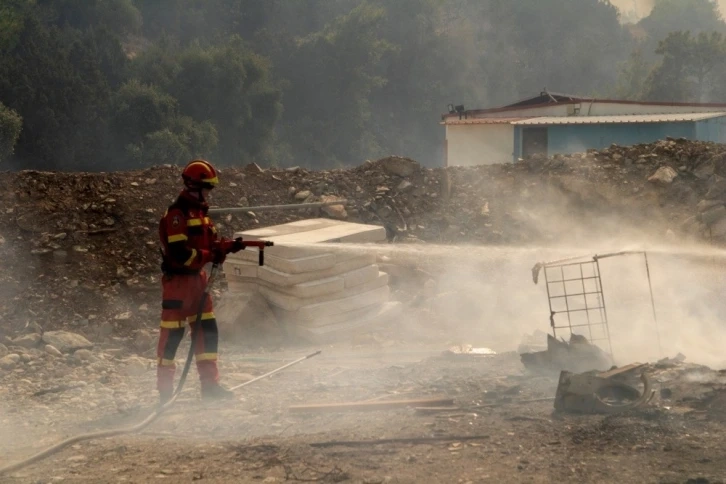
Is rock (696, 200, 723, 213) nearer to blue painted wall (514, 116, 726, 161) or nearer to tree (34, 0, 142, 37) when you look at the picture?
blue painted wall (514, 116, 726, 161)

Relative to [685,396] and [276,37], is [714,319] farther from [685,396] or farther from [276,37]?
[276,37]

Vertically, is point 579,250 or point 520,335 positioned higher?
point 579,250

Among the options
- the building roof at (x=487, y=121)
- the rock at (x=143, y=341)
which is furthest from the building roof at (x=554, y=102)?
the rock at (x=143, y=341)

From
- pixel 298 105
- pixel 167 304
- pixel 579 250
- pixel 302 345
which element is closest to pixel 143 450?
pixel 167 304

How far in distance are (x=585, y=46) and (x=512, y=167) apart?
6242 cm

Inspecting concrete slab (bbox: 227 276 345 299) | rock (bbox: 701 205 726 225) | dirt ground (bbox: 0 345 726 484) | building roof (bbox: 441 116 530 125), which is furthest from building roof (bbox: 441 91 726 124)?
dirt ground (bbox: 0 345 726 484)

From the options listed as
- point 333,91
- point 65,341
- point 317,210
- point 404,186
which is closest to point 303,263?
point 65,341

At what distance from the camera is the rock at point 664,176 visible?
13.0 meters

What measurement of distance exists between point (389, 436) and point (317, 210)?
7352mm

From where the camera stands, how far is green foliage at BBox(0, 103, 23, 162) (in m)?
30.9

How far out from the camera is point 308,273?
29.6 feet

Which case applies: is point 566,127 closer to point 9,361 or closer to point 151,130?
point 151,130

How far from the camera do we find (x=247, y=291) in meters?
9.48

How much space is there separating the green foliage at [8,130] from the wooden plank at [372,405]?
91.8ft
